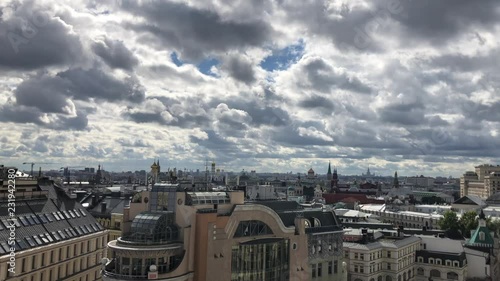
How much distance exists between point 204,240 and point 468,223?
134 metres

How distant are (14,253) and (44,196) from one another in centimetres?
2486

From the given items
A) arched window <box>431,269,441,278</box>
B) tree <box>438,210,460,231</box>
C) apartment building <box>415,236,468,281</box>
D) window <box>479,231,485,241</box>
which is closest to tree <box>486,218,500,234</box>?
tree <box>438,210,460,231</box>

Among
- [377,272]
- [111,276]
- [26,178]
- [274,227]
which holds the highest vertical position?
[26,178]

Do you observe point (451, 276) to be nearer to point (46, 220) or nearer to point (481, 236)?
point (481, 236)

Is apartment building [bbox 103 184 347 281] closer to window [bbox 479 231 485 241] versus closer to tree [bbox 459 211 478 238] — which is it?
window [bbox 479 231 485 241]

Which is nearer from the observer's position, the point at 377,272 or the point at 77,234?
the point at 77,234

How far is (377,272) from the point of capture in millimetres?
114000

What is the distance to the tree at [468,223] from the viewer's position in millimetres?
166250

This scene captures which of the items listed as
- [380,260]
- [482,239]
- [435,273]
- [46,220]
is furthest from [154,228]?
[482,239]

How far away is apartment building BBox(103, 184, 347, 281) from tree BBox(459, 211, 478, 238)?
358 feet

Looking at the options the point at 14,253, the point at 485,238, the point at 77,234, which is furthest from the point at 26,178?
the point at 485,238

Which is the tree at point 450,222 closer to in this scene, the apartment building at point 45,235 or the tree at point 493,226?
the tree at point 493,226

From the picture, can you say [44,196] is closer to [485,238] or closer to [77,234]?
[77,234]

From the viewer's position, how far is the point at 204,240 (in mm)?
65688
